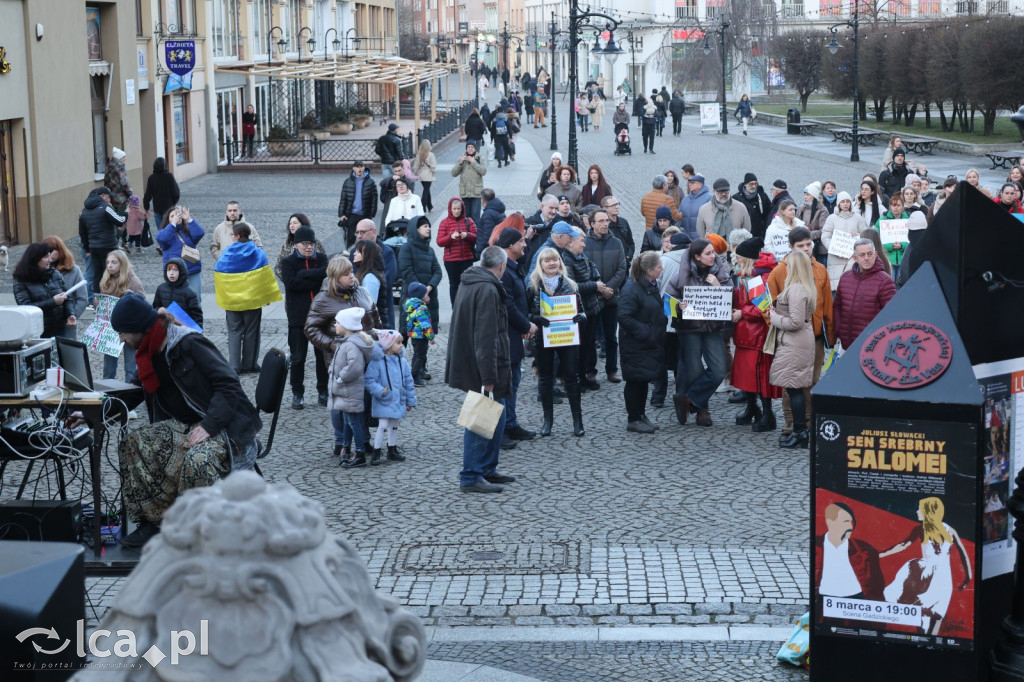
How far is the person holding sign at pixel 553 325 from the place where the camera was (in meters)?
11.2

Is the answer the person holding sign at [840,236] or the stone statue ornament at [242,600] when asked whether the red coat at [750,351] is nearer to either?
the person holding sign at [840,236]

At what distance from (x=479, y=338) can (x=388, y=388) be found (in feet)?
3.62

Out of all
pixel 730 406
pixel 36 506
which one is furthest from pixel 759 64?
pixel 36 506

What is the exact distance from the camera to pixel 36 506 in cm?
753

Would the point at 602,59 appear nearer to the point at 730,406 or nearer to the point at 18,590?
the point at 730,406

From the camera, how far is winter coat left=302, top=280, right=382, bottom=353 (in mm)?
11016

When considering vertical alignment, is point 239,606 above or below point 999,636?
above

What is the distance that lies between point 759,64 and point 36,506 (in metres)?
73.7

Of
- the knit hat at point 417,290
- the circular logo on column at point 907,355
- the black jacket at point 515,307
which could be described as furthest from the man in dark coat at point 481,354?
the circular logo on column at point 907,355

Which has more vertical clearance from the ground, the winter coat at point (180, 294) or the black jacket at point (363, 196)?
the black jacket at point (363, 196)

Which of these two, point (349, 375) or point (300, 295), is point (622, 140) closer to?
point (300, 295)

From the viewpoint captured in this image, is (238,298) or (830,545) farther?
(238,298)

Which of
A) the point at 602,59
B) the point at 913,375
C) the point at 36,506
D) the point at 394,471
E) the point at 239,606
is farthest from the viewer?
the point at 602,59

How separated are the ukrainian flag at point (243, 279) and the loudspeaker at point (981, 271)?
8552 mm
